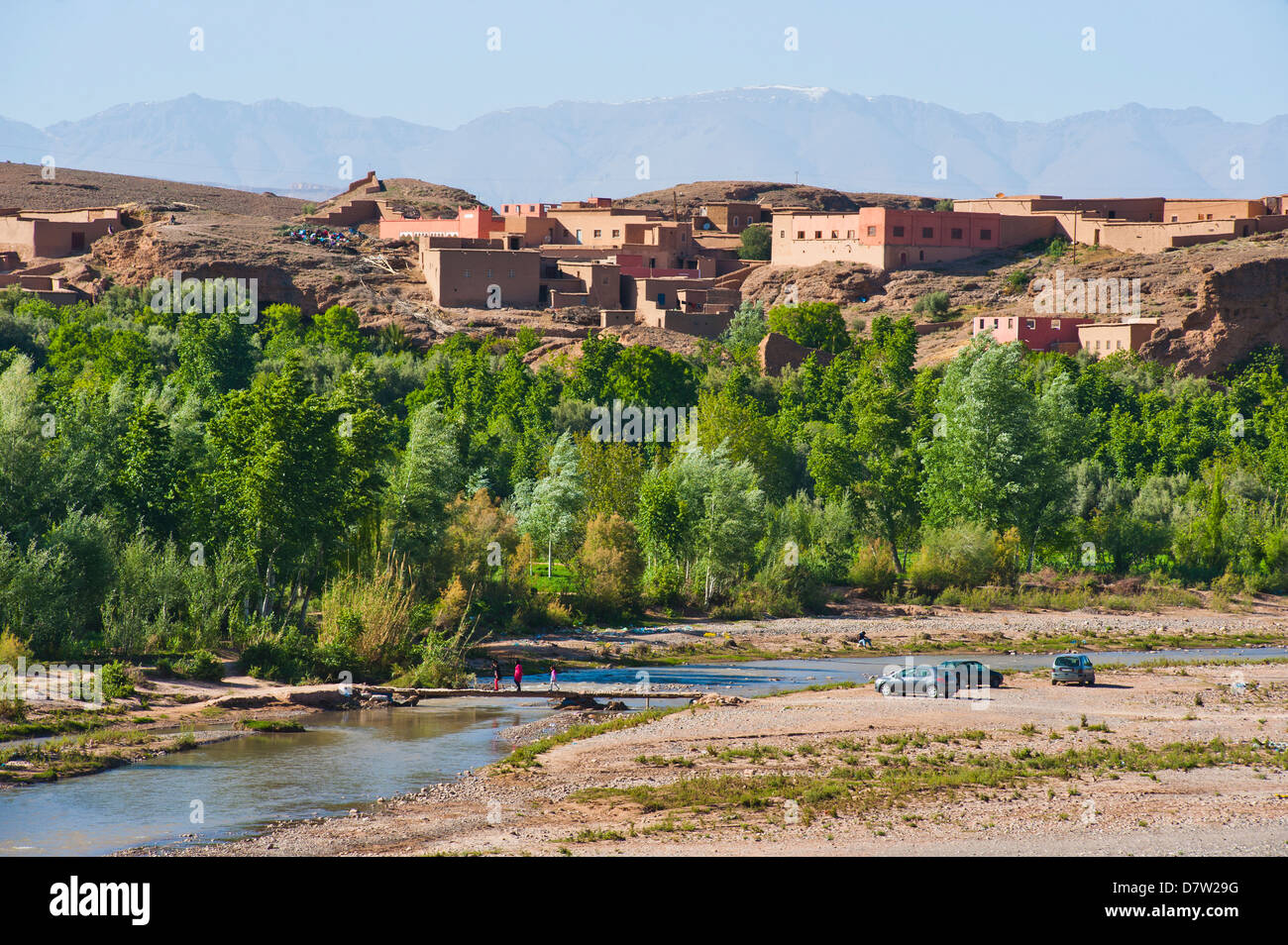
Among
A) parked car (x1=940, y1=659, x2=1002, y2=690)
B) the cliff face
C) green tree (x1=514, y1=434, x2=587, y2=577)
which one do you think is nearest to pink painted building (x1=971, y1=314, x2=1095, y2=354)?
the cliff face

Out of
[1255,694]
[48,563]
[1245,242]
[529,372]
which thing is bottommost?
[1255,694]

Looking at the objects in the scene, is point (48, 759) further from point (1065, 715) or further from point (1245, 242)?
point (1245, 242)

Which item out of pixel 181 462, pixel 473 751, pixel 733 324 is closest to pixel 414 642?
pixel 181 462

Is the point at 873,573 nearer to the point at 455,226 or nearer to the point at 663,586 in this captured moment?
the point at 663,586

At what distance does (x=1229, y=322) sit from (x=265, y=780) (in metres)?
63.7

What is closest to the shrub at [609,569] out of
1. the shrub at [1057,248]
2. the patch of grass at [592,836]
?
the patch of grass at [592,836]

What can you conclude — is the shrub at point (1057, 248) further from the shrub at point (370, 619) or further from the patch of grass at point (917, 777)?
the patch of grass at point (917, 777)

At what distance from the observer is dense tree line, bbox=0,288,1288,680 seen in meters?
33.6

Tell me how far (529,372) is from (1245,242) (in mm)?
39530

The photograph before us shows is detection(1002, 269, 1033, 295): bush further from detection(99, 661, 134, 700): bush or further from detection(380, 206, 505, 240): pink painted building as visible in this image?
detection(99, 661, 134, 700): bush

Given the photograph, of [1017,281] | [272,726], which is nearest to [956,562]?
[272,726]

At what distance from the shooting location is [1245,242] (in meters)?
80.6
